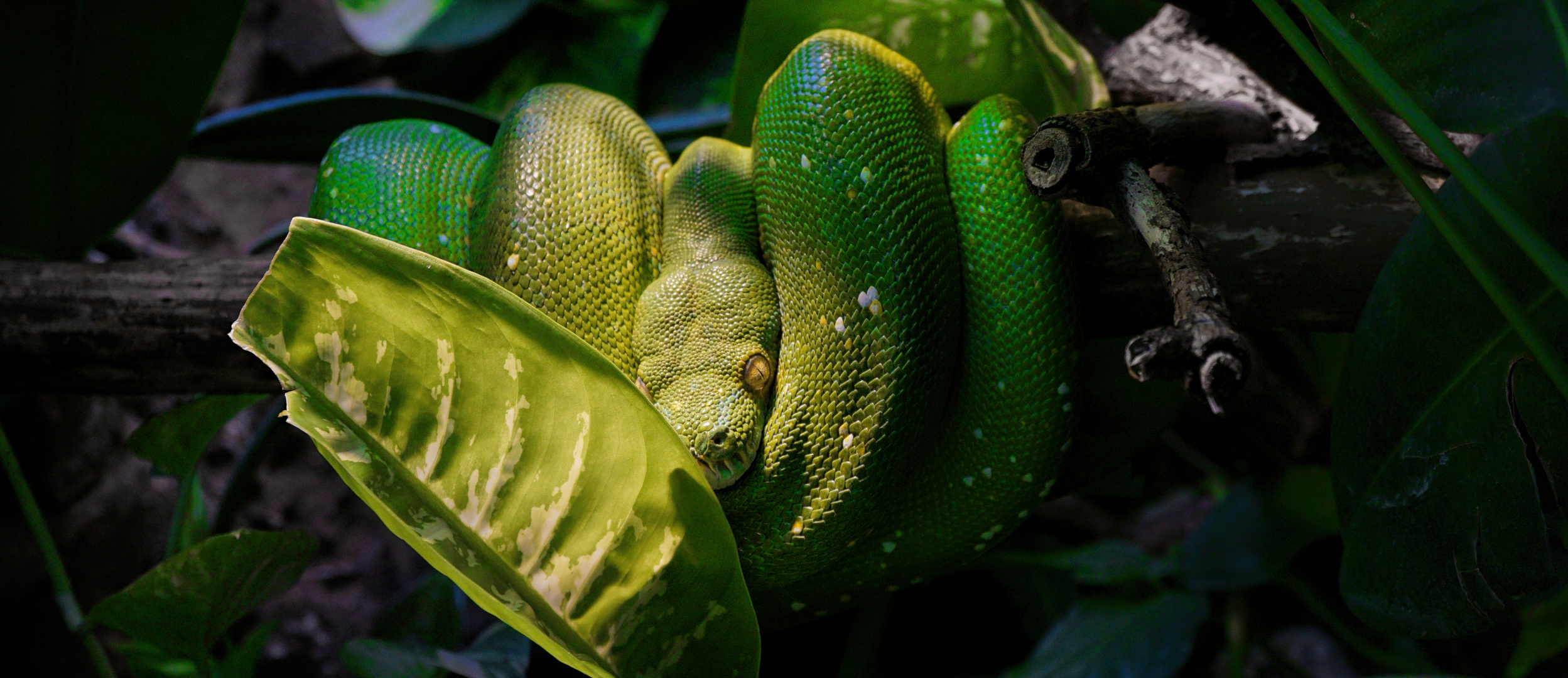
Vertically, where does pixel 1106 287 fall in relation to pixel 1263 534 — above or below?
above

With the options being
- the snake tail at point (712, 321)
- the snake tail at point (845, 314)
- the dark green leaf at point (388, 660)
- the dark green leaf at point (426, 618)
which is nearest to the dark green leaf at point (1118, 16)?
the snake tail at point (845, 314)

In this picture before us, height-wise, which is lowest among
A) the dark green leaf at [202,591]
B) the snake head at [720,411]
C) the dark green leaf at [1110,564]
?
the dark green leaf at [1110,564]

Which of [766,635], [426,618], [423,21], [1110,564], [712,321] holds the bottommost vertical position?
[1110,564]

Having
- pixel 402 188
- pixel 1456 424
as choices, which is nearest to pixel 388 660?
pixel 402 188

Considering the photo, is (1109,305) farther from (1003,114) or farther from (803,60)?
(803,60)

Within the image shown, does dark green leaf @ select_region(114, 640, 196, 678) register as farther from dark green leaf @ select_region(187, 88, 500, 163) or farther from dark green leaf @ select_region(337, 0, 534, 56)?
dark green leaf @ select_region(337, 0, 534, 56)

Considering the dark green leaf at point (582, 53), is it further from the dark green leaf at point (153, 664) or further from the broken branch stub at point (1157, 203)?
the broken branch stub at point (1157, 203)

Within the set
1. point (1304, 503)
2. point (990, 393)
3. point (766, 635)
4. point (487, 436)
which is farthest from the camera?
point (1304, 503)

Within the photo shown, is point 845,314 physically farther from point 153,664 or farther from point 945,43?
point 153,664
